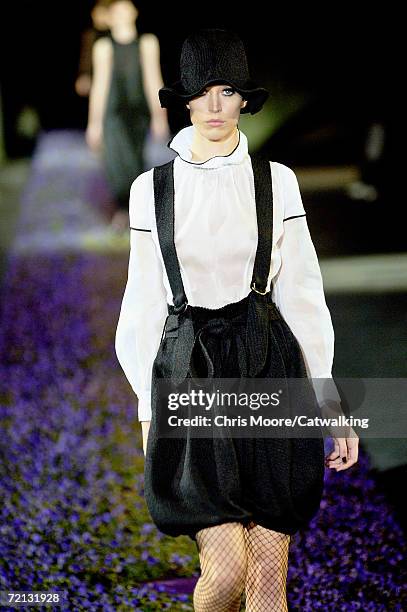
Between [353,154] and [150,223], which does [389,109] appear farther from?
[150,223]

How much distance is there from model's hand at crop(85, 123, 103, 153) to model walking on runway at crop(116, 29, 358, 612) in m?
3.32

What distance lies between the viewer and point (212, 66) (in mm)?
2867

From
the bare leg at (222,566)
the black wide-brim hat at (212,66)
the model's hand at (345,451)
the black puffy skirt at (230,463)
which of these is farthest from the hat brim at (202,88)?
the bare leg at (222,566)

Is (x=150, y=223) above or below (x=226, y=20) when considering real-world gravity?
below

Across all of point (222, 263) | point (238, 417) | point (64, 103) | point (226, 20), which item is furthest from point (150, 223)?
point (64, 103)

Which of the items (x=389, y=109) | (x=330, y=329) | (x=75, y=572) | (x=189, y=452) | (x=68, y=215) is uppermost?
(x=389, y=109)

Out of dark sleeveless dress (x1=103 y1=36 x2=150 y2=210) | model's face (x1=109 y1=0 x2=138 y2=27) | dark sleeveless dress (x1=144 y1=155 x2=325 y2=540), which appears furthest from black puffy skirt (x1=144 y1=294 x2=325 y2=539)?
dark sleeveless dress (x1=103 y1=36 x2=150 y2=210)

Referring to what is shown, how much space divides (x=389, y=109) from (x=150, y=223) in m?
4.06

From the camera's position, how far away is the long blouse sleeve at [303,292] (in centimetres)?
294

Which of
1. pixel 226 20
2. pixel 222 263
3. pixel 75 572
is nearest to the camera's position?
pixel 222 263

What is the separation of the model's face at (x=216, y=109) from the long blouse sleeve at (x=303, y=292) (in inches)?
7.6

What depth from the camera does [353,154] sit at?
21.9 feet

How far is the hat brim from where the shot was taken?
113 inches

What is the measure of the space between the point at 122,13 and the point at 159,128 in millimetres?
738
